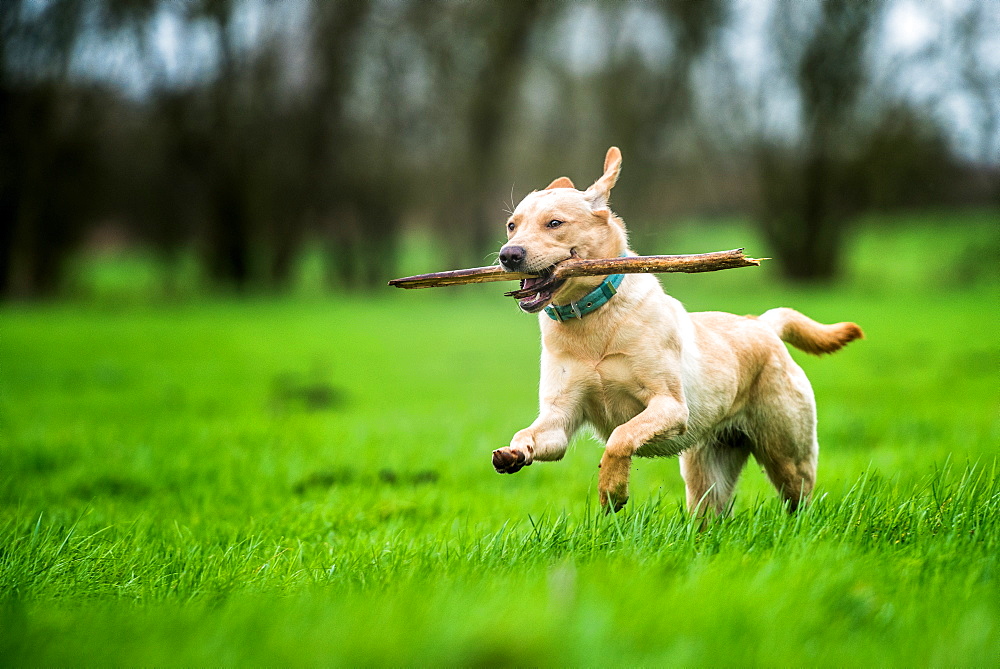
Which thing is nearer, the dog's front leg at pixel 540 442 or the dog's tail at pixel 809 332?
the dog's front leg at pixel 540 442

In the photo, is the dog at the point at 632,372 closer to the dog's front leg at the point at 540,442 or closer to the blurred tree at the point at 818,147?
the dog's front leg at the point at 540,442

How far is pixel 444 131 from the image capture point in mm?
27344

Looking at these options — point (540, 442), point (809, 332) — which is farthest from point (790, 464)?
point (540, 442)

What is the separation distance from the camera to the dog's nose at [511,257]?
3518mm

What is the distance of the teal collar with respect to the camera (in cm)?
371

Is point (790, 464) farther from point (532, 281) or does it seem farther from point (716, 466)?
point (532, 281)

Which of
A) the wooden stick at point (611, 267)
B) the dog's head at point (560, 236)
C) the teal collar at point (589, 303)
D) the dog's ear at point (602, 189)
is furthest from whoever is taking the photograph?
the dog's ear at point (602, 189)

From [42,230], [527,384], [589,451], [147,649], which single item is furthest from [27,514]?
[42,230]

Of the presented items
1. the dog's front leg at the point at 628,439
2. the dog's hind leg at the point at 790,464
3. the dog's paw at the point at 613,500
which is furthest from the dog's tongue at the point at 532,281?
the dog's hind leg at the point at 790,464

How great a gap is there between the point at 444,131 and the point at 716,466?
2411cm

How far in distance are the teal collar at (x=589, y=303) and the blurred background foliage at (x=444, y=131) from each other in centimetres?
2038

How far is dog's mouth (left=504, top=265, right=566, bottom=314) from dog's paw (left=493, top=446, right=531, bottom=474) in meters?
0.59

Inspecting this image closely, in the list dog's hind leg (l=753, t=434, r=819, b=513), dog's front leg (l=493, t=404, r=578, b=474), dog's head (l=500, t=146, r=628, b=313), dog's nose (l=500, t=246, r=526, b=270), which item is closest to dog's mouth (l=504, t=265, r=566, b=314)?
dog's head (l=500, t=146, r=628, b=313)

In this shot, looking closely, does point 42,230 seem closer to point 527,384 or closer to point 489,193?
point 489,193
